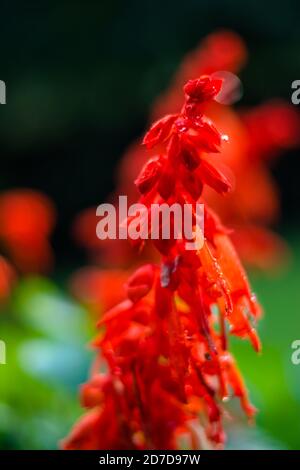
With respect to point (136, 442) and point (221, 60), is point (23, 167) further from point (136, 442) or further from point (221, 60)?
point (136, 442)

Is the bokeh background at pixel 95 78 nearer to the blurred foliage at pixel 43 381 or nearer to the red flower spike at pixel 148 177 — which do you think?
the blurred foliage at pixel 43 381

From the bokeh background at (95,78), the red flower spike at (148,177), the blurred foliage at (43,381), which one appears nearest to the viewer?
the red flower spike at (148,177)

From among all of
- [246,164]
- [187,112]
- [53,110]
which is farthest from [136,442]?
[53,110]

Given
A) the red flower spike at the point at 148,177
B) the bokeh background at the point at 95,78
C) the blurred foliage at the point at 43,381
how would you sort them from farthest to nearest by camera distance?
1. the bokeh background at the point at 95,78
2. the blurred foliage at the point at 43,381
3. the red flower spike at the point at 148,177

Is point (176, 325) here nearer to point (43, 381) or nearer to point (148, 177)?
point (148, 177)

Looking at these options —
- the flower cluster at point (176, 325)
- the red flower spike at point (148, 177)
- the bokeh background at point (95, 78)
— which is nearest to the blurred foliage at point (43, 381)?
the flower cluster at point (176, 325)

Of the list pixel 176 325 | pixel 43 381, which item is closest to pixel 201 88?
pixel 176 325

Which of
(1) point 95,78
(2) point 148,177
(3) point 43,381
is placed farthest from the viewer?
(1) point 95,78

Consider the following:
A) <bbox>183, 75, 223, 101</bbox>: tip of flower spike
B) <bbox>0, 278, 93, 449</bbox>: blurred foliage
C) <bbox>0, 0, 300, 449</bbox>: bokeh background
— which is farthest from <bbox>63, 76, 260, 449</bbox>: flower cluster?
<bbox>0, 0, 300, 449</bbox>: bokeh background
